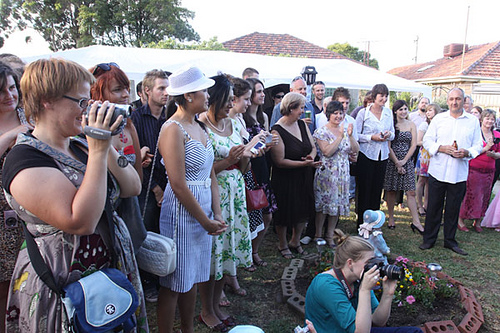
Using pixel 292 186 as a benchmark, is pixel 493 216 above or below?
below

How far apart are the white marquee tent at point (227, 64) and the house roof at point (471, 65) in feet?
53.0

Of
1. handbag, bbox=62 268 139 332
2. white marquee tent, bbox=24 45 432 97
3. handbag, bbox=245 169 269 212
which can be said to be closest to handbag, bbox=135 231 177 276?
handbag, bbox=62 268 139 332

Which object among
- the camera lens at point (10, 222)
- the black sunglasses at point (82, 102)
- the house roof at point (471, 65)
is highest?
the house roof at point (471, 65)

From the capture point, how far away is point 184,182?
7.31 ft

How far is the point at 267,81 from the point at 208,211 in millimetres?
6073

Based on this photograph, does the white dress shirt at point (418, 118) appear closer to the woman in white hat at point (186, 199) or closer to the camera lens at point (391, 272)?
the camera lens at point (391, 272)

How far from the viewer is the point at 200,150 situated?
234cm

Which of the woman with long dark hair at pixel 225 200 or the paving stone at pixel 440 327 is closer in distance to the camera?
the paving stone at pixel 440 327

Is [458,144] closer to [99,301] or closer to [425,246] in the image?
[425,246]

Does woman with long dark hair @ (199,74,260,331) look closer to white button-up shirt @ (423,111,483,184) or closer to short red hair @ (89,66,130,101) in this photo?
short red hair @ (89,66,130,101)

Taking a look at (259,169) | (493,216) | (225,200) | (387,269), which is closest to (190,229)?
(225,200)

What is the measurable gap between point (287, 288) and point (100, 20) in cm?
2092

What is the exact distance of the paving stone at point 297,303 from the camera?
3.12 m

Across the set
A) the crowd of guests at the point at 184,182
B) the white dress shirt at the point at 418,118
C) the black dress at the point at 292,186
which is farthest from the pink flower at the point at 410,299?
the white dress shirt at the point at 418,118
